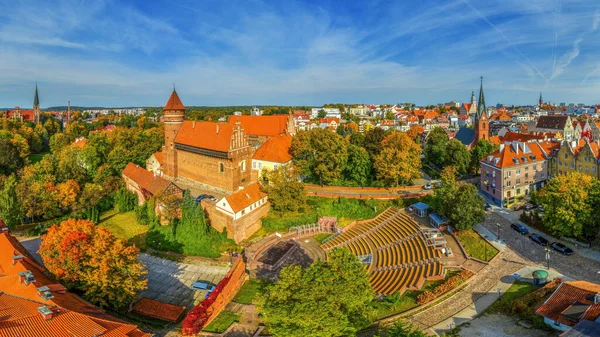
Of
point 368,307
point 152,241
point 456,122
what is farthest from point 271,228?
point 456,122

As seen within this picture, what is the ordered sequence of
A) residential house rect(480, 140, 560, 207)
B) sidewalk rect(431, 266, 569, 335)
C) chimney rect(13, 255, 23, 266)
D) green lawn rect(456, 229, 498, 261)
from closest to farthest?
sidewalk rect(431, 266, 569, 335), chimney rect(13, 255, 23, 266), green lawn rect(456, 229, 498, 261), residential house rect(480, 140, 560, 207)

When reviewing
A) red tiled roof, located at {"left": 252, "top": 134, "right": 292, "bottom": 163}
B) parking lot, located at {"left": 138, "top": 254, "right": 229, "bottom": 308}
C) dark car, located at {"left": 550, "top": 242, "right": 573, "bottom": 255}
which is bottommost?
parking lot, located at {"left": 138, "top": 254, "right": 229, "bottom": 308}

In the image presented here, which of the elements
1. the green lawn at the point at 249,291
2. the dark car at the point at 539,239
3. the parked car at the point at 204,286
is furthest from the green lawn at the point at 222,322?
the dark car at the point at 539,239

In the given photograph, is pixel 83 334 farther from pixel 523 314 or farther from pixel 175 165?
pixel 175 165

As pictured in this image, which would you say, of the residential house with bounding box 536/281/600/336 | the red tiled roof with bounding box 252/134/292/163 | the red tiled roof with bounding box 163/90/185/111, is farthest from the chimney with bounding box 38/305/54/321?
the red tiled roof with bounding box 163/90/185/111

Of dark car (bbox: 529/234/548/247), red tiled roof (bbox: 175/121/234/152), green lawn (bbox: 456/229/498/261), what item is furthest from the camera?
red tiled roof (bbox: 175/121/234/152)

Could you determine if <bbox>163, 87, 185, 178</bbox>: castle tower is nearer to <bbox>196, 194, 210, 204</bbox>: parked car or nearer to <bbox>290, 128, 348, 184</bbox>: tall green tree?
<bbox>196, 194, 210, 204</bbox>: parked car
